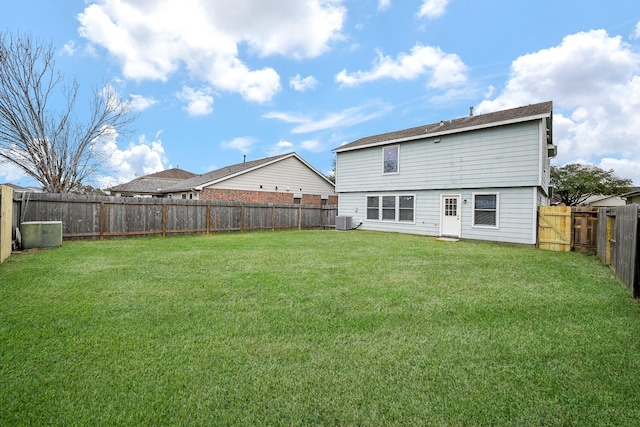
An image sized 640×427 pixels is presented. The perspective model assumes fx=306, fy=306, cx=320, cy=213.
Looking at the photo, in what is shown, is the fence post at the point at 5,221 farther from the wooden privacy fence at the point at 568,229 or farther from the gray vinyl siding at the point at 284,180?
the wooden privacy fence at the point at 568,229

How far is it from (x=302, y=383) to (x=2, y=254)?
811cm

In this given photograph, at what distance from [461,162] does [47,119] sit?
1951 cm

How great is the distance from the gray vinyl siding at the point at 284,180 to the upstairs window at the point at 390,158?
9533mm

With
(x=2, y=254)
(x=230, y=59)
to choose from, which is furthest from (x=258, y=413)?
(x=230, y=59)

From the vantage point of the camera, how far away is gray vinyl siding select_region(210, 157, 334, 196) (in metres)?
21.5

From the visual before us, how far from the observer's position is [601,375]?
Result: 257 centimetres

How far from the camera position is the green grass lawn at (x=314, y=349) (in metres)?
2.10

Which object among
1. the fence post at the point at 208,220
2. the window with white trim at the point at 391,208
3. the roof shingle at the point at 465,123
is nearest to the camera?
the roof shingle at the point at 465,123

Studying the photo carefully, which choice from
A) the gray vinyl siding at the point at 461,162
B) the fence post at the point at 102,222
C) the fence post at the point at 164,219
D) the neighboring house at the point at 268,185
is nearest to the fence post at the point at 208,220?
the fence post at the point at 164,219

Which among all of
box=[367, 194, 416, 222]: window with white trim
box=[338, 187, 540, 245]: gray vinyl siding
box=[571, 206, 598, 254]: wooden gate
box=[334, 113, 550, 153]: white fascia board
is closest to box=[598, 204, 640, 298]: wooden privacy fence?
box=[571, 206, 598, 254]: wooden gate

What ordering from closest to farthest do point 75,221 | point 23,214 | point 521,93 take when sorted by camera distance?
point 23,214 → point 75,221 → point 521,93

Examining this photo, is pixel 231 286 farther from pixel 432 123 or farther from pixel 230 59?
pixel 432 123

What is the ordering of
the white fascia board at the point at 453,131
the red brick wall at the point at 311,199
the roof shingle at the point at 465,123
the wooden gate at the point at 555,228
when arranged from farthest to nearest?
the red brick wall at the point at 311,199 → the roof shingle at the point at 465,123 → the white fascia board at the point at 453,131 → the wooden gate at the point at 555,228

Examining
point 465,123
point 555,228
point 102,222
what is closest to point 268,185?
point 102,222
